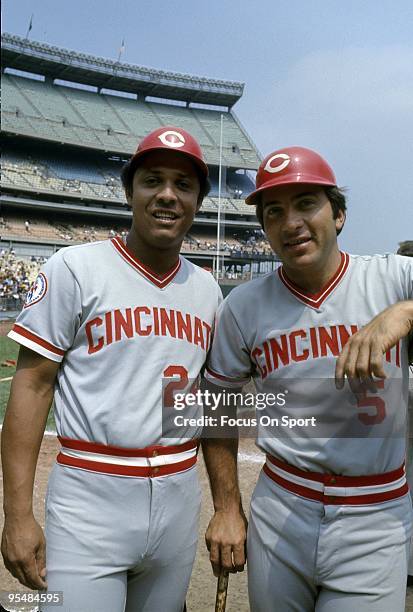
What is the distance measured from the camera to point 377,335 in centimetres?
160

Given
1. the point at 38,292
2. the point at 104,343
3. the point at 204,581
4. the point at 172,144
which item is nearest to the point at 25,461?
the point at 104,343

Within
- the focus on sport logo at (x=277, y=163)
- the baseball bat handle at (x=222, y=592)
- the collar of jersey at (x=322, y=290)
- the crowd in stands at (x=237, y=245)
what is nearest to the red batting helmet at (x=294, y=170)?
the focus on sport logo at (x=277, y=163)

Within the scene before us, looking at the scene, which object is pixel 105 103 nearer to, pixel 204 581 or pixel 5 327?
pixel 5 327

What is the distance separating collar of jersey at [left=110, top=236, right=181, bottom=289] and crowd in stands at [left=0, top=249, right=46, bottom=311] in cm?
1646

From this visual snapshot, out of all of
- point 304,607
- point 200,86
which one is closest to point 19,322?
point 304,607

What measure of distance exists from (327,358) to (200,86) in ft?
157

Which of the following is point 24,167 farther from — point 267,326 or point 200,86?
point 267,326

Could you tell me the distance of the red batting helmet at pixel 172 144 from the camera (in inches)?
80.8

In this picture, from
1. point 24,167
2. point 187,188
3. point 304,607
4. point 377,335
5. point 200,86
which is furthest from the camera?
point 200,86

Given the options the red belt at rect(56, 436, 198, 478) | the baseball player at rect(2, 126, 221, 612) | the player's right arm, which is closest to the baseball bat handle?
the baseball player at rect(2, 126, 221, 612)

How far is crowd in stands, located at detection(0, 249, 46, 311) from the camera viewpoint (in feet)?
60.4

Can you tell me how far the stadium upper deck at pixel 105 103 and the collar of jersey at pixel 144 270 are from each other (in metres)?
37.1

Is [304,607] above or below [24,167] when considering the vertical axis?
below

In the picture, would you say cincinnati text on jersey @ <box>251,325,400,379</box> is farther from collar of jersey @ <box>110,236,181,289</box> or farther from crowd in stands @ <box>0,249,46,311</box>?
crowd in stands @ <box>0,249,46,311</box>
